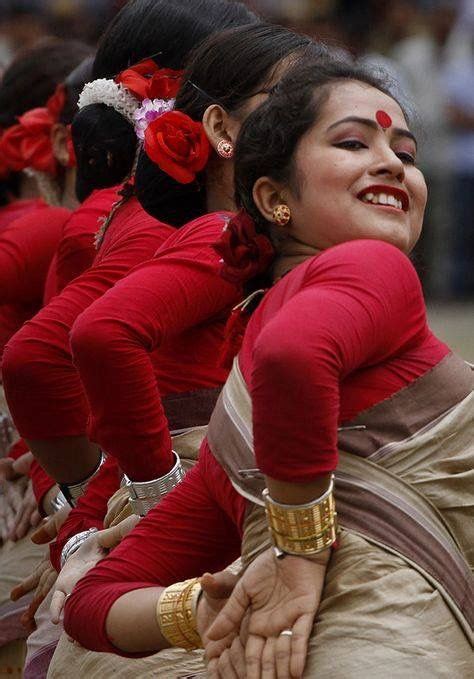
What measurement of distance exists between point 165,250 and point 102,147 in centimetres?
65

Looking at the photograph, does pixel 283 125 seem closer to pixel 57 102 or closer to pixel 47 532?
pixel 47 532

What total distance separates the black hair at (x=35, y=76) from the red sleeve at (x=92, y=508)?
6.21 ft

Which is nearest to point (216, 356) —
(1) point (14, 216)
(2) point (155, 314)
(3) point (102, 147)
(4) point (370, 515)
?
(2) point (155, 314)

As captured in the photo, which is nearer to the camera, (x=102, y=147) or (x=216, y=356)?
(x=216, y=356)

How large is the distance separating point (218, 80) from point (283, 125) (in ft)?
2.21

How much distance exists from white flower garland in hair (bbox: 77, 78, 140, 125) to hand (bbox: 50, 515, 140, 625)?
40.7 inches

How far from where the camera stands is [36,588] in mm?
3990

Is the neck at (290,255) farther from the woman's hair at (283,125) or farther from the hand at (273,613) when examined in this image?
the hand at (273,613)

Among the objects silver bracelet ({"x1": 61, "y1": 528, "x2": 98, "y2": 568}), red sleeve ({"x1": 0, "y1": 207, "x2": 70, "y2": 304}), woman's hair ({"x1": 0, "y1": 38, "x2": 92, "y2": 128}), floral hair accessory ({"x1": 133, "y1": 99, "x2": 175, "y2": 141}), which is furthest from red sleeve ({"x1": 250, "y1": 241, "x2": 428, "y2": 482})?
woman's hair ({"x1": 0, "y1": 38, "x2": 92, "y2": 128})

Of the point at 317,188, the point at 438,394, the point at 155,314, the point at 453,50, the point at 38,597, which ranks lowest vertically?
the point at 453,50

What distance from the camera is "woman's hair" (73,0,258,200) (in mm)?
3666

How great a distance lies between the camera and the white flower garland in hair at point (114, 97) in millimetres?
3660

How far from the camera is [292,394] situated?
222 cm

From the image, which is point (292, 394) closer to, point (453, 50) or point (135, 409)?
point (135, 409)
